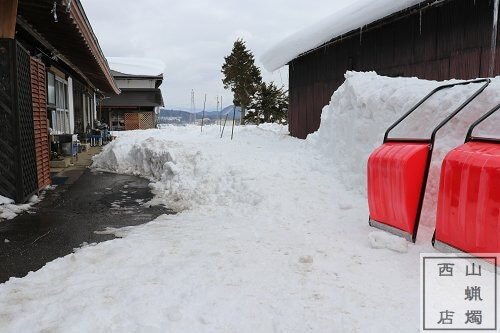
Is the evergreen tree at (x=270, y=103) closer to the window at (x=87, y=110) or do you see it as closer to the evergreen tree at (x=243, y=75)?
the evergreen tree at (x=243, y=75)

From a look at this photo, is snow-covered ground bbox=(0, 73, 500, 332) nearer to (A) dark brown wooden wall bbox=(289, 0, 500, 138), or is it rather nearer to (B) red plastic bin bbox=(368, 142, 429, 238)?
(B) red plastic bin bbox=(368, 142, 429, 238)

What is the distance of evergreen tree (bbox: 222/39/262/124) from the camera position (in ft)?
109

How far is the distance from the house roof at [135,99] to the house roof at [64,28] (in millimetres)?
22820

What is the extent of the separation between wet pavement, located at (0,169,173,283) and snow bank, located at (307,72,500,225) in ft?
11.4

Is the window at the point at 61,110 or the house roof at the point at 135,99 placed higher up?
the house roof at the point at 135,99

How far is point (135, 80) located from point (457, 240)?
35510 millimetres

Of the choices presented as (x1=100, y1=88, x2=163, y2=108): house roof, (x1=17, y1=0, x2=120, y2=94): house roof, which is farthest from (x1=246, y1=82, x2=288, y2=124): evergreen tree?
(x1=17, y1=0, x2=120, y2=94): house roof

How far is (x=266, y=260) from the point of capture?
159 inches

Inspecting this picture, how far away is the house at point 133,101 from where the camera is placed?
115 feet

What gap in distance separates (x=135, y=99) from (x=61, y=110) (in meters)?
A: 22.1

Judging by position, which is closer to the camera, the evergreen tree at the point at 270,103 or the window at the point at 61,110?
the window at the point at 61,110

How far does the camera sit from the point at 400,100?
614 centimetres

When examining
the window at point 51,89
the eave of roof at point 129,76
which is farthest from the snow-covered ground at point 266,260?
the eave of roof at point 129,76

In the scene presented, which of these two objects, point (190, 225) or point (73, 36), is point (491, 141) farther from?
point (73, 36)
